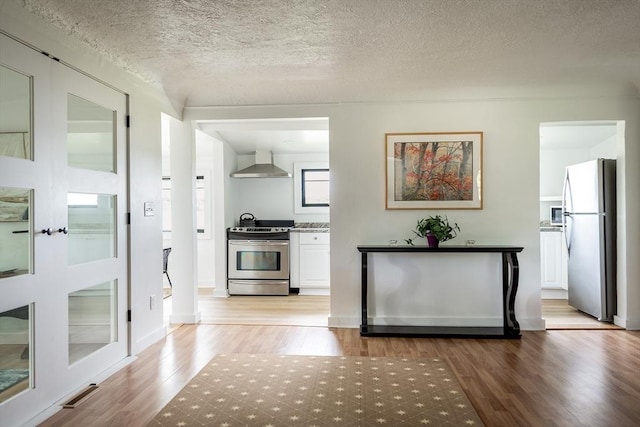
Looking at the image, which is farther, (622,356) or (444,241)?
(444,241)

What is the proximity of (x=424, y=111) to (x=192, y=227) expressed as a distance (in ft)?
8.29

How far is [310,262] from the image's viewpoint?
5590 millimetres

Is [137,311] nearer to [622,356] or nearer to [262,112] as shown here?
[262,112]

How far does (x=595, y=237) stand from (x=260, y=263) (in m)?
3.81

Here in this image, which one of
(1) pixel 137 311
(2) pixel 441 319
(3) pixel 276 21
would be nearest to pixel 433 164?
(2) pixel 441 319

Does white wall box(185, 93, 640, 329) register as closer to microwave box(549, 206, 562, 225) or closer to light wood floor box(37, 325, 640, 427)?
light wood floor box(37, 325, 640, 427)

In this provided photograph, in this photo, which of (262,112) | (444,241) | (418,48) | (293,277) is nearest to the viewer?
(418,48)

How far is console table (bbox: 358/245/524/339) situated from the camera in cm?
359

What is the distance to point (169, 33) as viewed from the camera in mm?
2639

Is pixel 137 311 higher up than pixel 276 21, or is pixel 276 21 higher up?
pixel 276 21

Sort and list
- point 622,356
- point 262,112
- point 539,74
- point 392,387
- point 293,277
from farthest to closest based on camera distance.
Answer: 1. point 293,277
2. point 262,112
3. point 539,74
4. point 622,356
5. point 392,387

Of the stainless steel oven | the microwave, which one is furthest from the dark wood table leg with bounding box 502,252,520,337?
the stainless steel oven

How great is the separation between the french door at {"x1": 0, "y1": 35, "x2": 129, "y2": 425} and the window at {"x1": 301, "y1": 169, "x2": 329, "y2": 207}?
11.0 ft

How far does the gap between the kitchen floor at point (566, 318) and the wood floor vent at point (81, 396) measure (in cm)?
378
